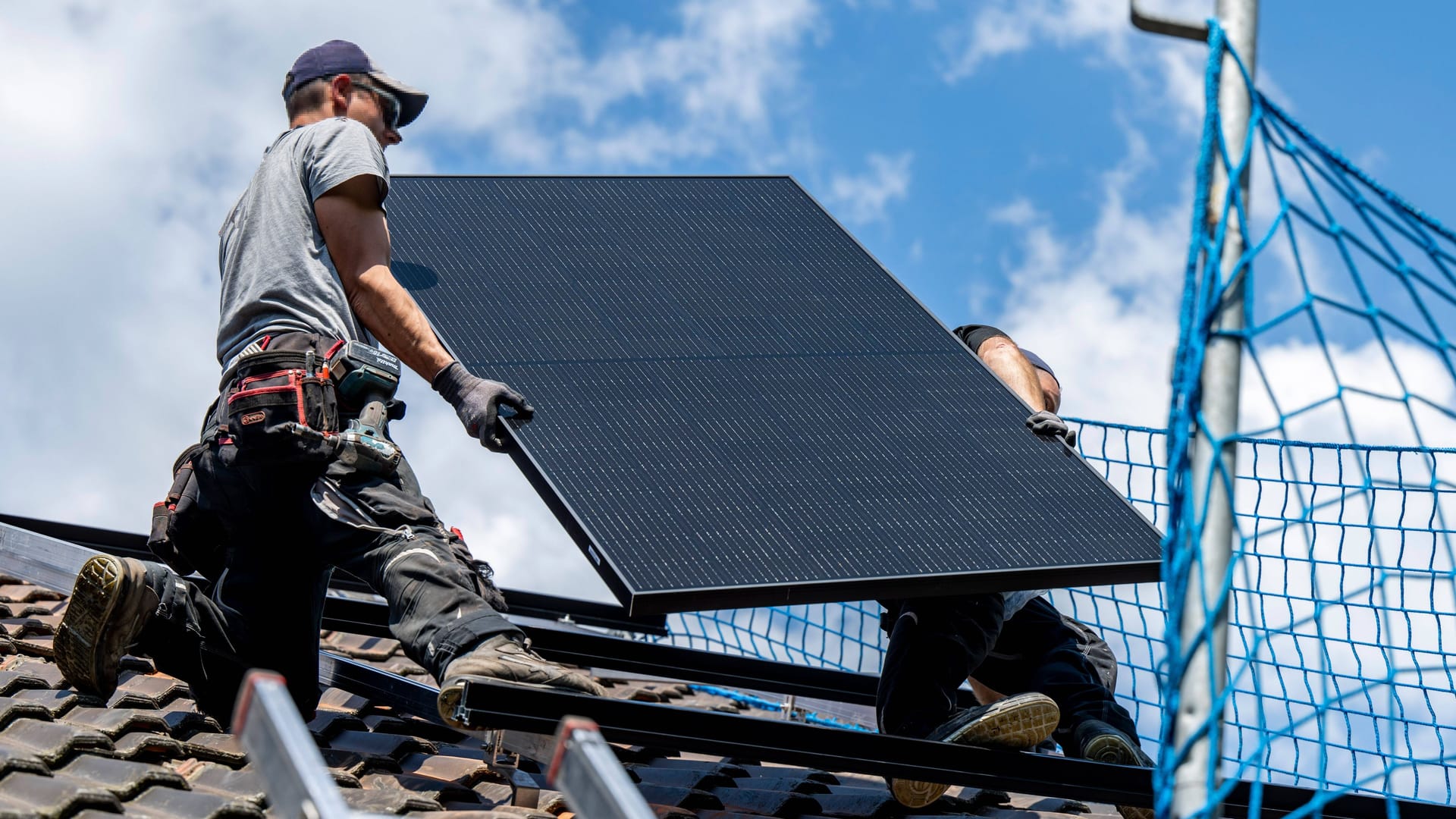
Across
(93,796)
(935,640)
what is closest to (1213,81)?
(935,640)

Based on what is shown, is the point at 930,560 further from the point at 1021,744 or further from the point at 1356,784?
the point at 1356,784

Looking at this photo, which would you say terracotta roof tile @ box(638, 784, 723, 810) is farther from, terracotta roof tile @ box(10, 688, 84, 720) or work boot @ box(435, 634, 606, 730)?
terracotta roof tile @ box(10, 688, 84, 720)

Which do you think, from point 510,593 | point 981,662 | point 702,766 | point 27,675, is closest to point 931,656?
point 981,662

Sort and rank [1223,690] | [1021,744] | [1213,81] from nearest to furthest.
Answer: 1. [1223,690]
2. [1213,81]
3. [1021,744]

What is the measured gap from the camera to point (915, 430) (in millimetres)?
5660

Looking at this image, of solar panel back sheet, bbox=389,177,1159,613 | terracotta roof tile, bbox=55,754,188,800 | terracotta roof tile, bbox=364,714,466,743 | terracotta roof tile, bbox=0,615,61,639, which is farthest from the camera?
terracotta roof tile, bbox=0,615,61,639

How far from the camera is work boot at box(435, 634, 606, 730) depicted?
4281mm

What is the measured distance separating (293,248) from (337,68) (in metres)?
0.89

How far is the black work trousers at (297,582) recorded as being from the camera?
468cm

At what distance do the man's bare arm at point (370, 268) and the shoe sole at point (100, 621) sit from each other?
111 centimetres

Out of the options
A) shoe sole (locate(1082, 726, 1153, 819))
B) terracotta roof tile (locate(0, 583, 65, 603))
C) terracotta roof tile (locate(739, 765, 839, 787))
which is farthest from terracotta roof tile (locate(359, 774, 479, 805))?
terracotta roof tile (locate(0, 583, 65, 603))

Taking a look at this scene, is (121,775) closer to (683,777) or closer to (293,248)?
(293,248)

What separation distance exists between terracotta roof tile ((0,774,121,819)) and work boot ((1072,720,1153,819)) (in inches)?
121

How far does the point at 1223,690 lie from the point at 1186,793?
22 cm
